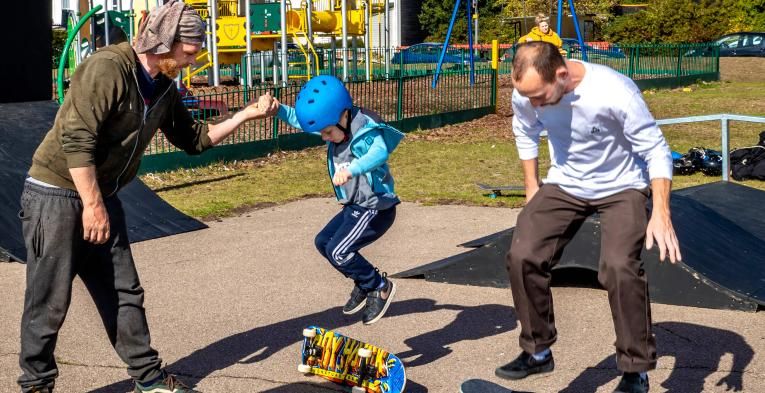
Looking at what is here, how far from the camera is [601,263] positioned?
470 cm

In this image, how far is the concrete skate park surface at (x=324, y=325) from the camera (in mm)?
5344

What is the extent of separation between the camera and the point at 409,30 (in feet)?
204

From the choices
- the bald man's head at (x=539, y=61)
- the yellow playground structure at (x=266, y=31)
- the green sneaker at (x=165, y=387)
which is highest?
the yellow playground structure at (x=266, y=31)

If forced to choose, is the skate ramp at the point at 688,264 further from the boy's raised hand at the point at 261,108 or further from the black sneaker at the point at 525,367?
the boy's raised hand at the point at 261,108

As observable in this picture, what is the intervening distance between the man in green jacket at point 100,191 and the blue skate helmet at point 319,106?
0.86 m

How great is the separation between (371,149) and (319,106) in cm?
37

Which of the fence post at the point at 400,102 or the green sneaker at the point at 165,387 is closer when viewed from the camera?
the green sneaker at the point at 165,387

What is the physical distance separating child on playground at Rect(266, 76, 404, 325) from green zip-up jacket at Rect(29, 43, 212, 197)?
0.94 metres

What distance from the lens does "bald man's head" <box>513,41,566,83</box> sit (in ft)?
14.4

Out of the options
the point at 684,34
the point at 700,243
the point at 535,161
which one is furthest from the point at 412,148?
the point at 684,34

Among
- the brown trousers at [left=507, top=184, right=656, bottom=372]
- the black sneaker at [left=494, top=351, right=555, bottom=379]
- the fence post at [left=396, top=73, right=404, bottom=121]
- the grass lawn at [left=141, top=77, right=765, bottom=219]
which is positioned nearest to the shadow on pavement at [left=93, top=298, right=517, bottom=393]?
the black sneaker at [left=494, top=351, right=555, bottom=379]

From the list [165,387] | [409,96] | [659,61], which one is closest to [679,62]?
[659,61]

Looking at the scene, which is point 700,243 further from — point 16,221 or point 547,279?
point 16,221

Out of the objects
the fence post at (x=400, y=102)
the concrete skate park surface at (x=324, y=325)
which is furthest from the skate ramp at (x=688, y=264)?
the fence post at (x=400, y=102)
